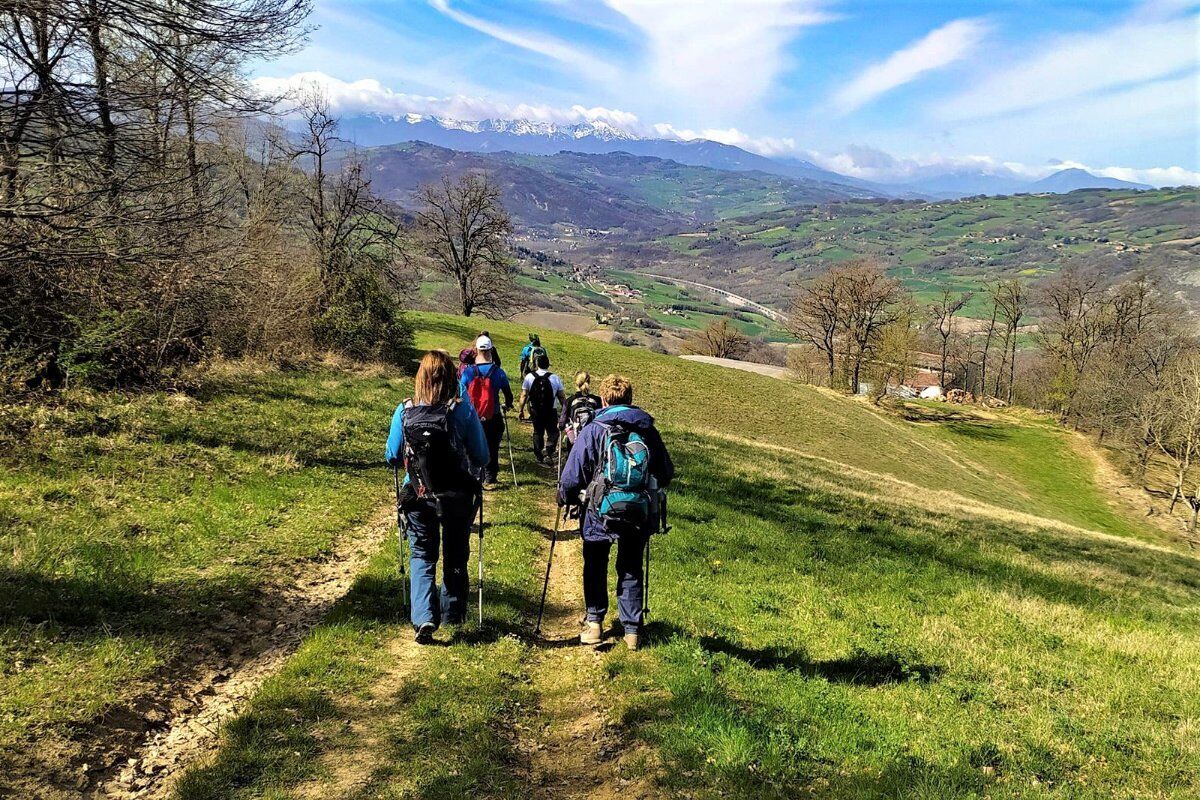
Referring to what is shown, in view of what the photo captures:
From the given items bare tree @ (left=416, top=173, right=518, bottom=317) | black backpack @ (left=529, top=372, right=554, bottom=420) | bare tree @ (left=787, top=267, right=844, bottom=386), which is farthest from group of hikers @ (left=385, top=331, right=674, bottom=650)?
bare tree @ (left=787, top=267, right=844, bottom=386)

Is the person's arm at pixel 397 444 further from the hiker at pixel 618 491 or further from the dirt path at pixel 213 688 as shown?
Result: the dirt path at pixel 213 688

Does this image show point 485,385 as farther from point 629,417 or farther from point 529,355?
point 629,417

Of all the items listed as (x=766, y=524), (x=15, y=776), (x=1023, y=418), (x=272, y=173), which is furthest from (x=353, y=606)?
(x=1023, y=418)

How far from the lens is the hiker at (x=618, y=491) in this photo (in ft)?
20.2

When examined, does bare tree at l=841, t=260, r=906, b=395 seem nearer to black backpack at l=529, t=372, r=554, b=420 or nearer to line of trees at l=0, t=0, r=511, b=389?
line of trees at l=0, t=0, r=511, b=389

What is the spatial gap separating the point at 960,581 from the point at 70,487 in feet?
47.4

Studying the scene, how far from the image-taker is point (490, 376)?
11219 mm

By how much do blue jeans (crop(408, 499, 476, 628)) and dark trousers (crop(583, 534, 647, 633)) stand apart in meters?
1.43

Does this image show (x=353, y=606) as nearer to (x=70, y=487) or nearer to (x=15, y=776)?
(x=15, y=776)

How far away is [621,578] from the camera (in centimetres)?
673

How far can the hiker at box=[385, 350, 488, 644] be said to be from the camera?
6.23 meters

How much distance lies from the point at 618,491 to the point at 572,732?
7.62ft

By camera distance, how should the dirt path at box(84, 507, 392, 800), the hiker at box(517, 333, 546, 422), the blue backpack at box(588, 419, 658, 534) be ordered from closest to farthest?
the dirt path at box(84, 507, 392, 800) < the blue backpack at box(588, 419, 658, 534) < the hiker at box(517, 333, 546, 422)

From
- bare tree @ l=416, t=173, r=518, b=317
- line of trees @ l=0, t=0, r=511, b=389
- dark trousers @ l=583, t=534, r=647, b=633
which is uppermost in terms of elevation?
bare tree @ l=416, t=173, r=518, b=317
